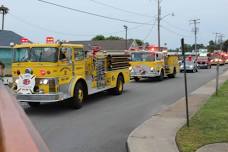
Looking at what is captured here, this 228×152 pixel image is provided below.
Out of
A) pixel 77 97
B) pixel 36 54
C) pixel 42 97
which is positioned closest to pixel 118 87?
A: pixel 77 97

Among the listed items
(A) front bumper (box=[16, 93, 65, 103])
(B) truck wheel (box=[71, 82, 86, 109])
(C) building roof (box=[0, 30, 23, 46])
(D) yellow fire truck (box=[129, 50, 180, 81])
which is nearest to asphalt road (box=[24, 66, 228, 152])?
(B) truck wheel (box=[71, 82, 86, 109])

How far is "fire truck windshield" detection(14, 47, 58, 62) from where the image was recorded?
41.2ft

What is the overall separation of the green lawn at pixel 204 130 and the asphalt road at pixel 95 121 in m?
1.24

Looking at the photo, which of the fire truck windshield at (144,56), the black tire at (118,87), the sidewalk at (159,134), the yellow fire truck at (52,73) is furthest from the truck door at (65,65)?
the fire truck windshield at (144,56)

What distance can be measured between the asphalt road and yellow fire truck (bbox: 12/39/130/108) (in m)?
0.59

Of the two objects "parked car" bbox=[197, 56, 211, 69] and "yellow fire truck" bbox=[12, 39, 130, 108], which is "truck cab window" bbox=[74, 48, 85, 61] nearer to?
"yellow fire truck" bbox=[12, 39, 130, 108]

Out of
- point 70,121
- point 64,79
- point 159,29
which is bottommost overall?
point 70,121

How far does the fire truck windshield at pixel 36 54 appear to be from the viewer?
494 inches

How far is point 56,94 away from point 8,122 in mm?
10967

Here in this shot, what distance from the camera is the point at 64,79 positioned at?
12.6 m

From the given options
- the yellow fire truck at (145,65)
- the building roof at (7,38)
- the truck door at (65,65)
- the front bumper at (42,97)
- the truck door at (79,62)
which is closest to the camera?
the front bumper at (42,97)

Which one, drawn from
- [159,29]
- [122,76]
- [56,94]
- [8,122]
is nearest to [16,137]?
[8,122]

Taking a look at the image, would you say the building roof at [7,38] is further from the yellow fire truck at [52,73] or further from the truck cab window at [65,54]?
the truck cab window at [65,54]

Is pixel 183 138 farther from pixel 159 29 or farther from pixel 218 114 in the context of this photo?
pixel 159 29
